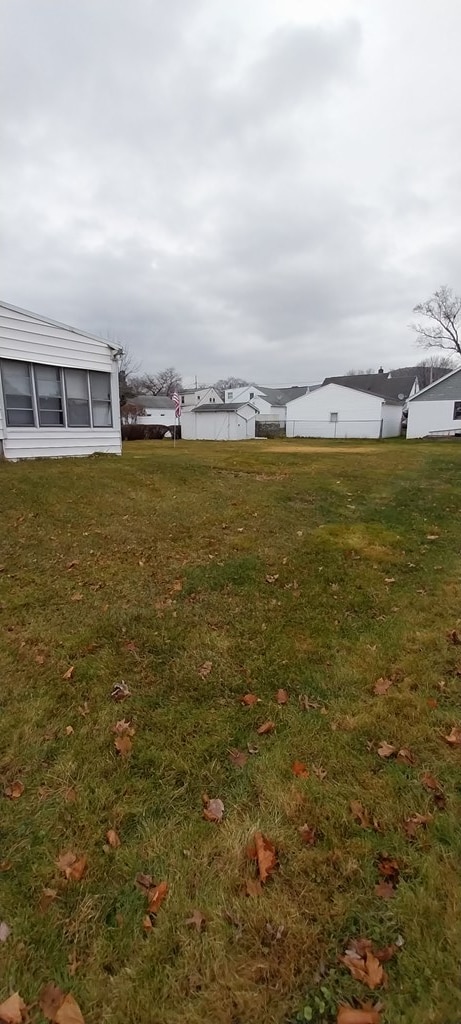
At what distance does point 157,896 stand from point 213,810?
1.50 feet

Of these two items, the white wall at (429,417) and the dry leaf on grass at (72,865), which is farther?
the white wall at (429,417)

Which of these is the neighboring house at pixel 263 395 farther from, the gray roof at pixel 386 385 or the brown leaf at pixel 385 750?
the brown leaf at pixel 385 750

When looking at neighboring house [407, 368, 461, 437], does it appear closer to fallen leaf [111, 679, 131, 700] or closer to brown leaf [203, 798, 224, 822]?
fallen leaf [111, 679, 131, 700]

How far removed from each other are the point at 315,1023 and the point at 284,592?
10.8 ft

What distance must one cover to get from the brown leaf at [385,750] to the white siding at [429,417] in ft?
106

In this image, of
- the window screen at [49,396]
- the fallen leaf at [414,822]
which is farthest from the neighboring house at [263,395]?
the fallen leaf at [414,822]

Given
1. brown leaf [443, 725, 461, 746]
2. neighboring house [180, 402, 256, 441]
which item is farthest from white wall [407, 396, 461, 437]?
brown leaf [443, 725, 461, 746]

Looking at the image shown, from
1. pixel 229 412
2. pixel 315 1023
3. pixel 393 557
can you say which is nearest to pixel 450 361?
pixel 229 412

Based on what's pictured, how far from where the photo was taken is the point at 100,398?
561 inches

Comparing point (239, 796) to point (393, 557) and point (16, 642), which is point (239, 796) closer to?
point (16, 642)

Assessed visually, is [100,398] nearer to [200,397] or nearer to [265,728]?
[265,728]

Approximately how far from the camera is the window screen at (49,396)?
501 inches

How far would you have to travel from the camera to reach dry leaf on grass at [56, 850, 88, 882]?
6.33 feet

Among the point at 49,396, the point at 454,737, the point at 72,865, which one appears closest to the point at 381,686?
the point at 454,737
